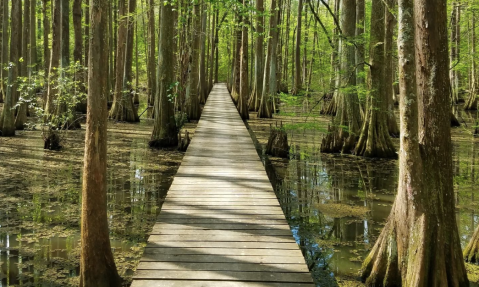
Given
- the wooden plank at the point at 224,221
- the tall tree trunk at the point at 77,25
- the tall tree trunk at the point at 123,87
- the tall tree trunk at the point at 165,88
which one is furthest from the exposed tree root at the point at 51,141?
the wooden plank at the point at 224,221

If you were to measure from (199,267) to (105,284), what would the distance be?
0.81 metres

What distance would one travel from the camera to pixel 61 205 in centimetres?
578

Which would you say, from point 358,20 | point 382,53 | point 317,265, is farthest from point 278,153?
point 317,265

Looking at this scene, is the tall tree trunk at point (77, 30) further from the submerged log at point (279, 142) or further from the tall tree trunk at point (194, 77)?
the submerged log at point (279, 142)

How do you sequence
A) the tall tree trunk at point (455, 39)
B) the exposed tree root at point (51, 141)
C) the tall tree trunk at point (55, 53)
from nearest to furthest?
the tall tree trunk at point (455, 39), the exposed tree root at point (51, 141), the tall tree trunk at point (55, 53)

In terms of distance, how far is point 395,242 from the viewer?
3518 mm

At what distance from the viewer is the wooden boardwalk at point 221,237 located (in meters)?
3.02

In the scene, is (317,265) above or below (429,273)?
below

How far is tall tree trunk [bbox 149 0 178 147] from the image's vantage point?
10.2m

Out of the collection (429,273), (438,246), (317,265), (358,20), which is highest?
(358,20)

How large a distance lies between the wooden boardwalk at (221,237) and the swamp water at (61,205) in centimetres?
57

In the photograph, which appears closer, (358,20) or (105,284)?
(105,284)

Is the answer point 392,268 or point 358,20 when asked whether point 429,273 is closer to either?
point 392,268

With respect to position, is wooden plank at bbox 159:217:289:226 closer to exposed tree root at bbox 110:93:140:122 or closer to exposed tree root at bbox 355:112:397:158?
exposed tree root at bbox 355:112:397:158
